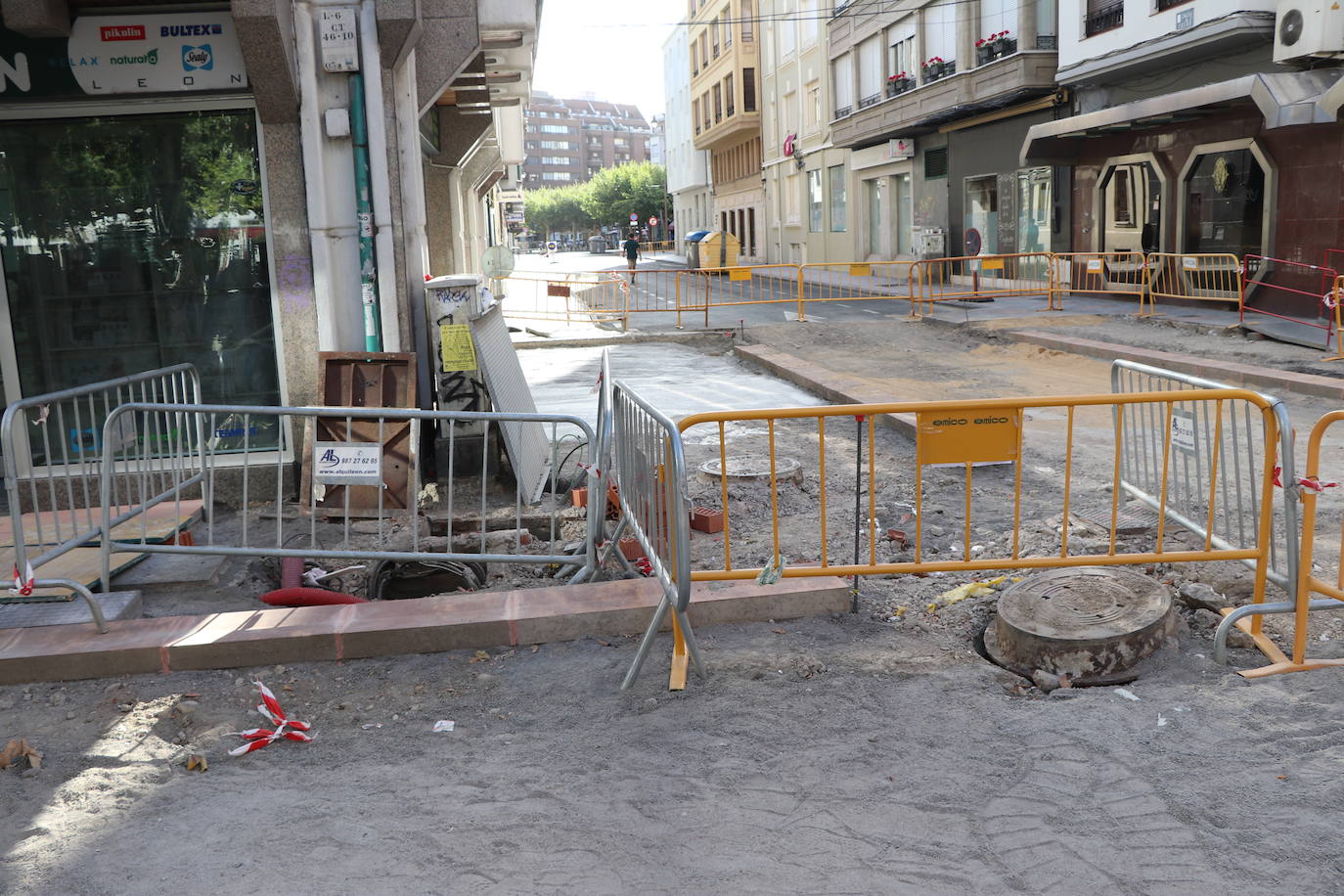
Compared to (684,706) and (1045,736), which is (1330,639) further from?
(684,706)

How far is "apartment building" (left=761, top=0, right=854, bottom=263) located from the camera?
1540 inches

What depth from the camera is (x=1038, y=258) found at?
→ 2503cm

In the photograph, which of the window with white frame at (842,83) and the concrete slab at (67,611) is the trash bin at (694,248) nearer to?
the window with white frame at (842,83)

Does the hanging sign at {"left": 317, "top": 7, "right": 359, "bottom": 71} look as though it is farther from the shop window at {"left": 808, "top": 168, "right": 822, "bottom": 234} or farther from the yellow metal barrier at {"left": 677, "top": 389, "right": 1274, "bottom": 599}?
the shop window at {"left": 808, "top": 168, "right": 822, "bottom": 234}

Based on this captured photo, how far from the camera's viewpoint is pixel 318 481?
7.11 m

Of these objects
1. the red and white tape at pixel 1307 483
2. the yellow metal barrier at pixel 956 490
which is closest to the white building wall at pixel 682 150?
the yellow metal barrier at pixel 956 490

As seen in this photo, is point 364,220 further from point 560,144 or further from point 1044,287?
point 560,144

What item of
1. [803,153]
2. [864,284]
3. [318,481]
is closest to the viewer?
[318,481]

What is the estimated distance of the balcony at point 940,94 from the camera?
79.8 feet

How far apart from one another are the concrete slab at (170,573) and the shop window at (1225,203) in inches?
713

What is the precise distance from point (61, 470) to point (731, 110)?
4870 centimetres

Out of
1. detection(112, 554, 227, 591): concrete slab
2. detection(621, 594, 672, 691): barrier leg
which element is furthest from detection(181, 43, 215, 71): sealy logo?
detection(621, 594, 672, 691): barrier leg

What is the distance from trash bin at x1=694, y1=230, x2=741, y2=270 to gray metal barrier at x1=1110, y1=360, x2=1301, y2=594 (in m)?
34.9

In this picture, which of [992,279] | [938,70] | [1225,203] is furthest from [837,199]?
[1225,203]
